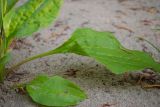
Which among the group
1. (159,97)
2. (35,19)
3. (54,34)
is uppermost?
(35,19)

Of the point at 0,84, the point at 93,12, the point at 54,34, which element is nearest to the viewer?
the point at 0,84

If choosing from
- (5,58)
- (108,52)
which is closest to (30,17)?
(5,58)

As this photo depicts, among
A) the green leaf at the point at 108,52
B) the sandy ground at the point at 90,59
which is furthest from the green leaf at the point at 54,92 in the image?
the green leaf at the point at 108,52

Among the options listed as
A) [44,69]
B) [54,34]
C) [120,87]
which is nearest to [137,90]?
[120,87]

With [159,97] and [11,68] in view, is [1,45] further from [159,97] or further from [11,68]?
[159,97]

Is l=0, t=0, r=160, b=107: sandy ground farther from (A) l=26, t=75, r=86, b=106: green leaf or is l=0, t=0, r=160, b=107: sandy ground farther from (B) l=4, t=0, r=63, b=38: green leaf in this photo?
(B) l=4, t=0, r=63, b=38: green leaf

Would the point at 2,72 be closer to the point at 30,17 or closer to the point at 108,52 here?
the point at 30,17
